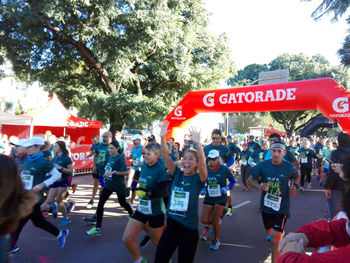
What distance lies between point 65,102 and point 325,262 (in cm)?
1706

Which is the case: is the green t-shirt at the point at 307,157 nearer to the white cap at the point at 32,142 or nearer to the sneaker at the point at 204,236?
the sneaker at the point at 204,236

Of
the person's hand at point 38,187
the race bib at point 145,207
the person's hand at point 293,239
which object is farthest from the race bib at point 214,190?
the person's hand at point 293,239

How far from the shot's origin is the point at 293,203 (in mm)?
7789

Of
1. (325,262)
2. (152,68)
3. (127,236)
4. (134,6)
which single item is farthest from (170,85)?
(325,262)

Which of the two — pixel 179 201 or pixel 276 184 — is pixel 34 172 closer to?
pixel 179 201

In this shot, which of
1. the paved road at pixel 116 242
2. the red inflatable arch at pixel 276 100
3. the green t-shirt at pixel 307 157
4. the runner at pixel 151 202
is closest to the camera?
the runner at pixel 151 202

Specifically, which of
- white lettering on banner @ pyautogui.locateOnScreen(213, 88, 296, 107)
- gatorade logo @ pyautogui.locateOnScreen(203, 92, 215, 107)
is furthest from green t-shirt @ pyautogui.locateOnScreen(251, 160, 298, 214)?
gatorade logo @ pyautogui.locateOnScreen(203, 92, 215, 107)

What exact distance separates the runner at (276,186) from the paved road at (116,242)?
3.00 ft

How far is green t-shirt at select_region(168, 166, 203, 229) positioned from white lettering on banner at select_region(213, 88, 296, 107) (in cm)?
731

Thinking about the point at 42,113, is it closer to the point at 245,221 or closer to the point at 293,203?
the point at 245,221

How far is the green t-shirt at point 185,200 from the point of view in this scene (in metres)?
2.94

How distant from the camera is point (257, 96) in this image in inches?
385

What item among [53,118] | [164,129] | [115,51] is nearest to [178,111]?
[115,51]

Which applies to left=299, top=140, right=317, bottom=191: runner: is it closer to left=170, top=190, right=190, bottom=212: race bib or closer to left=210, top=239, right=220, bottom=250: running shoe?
left=210, top=239, right=220, bottom=250: running shoe
